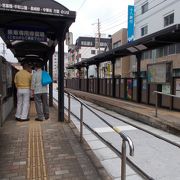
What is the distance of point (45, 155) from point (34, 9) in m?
3.09

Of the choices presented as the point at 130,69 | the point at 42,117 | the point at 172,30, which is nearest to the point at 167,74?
the point at 172,30

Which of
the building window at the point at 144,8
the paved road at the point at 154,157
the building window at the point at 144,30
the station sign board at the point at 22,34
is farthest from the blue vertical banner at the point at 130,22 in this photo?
the paved road at the point at 154,157

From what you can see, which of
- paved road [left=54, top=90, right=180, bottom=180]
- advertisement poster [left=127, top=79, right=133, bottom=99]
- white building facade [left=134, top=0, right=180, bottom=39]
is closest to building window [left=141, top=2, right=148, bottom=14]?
white building facade [left=134, top=0, right=180, bottom=39]

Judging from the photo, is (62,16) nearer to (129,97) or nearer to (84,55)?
(129,97)

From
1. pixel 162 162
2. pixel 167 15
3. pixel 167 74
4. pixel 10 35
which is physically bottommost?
pixel 162 162

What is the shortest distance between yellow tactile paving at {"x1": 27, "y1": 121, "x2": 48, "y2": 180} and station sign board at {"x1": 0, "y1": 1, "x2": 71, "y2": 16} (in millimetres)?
2597

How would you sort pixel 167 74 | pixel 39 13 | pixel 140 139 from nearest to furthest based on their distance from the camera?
pixel 39 13
pixel 140 139
pixel 167 74

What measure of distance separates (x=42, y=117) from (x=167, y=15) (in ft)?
75.2

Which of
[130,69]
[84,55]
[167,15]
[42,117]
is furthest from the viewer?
[84,55]

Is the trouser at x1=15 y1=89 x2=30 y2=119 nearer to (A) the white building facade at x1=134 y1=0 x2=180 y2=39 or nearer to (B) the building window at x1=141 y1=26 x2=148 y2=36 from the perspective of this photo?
(A) the white building facade at x1=134 y1=0 x2=180 y2=39

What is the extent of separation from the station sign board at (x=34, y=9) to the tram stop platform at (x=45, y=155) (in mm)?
2588

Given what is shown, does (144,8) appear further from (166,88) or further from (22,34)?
(22,34)

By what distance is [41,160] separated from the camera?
429cm

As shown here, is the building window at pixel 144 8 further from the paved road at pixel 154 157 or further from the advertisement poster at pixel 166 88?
the paved road at pixel 154 157
